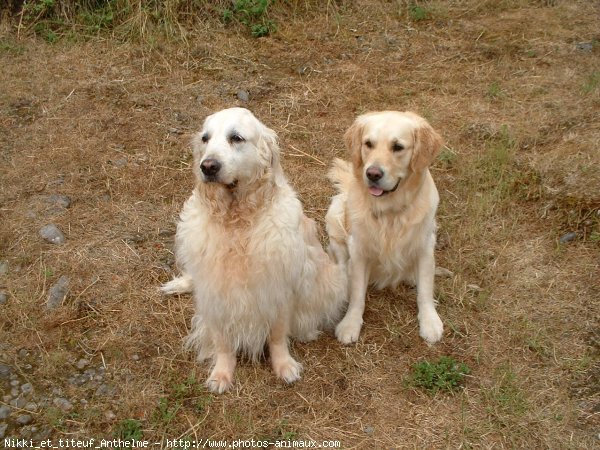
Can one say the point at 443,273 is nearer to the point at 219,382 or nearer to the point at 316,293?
the point at 316,293

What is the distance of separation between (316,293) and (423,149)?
2.92 ft

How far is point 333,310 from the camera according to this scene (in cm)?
312

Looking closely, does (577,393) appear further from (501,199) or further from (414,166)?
(501,199)

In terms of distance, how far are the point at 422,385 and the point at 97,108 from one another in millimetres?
3455

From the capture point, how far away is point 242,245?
8.50 ft

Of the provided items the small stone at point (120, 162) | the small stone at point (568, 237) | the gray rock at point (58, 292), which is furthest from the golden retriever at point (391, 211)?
the small stone at point (120, 162)

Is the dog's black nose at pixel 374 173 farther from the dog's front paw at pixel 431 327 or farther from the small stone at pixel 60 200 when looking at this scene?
the small stone at pixel 60 200

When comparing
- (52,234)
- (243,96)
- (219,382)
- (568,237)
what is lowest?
(219,382)

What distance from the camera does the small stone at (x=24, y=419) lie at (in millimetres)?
2527

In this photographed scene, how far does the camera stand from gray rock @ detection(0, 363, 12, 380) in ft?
8.90

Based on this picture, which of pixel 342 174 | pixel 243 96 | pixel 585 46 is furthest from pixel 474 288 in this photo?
pixel 585 46

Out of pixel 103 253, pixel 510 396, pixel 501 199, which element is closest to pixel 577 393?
pixel 510 396

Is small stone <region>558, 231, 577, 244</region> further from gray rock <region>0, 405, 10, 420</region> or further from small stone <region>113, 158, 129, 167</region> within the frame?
gray rock <region>0, 405, 10, 420</region>

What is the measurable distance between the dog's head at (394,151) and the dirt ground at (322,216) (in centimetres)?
82
